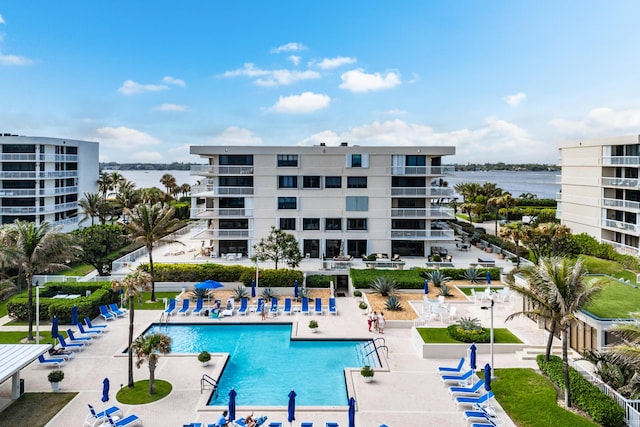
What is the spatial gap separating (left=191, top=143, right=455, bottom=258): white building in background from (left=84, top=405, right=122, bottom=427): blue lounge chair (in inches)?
1004

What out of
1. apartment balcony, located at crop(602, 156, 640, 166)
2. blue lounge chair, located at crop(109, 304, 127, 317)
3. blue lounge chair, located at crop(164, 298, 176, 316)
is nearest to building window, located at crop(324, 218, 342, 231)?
blue lounge chair, located at crop(164, 298, 176, 316)

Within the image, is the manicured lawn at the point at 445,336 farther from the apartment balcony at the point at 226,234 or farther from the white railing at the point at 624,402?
the apartment balcony at the point at 226,234

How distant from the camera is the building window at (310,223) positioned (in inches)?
1599

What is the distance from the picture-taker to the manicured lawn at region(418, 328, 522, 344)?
69.2ft

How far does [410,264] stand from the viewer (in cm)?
3756

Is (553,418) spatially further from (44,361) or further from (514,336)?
(44,361)

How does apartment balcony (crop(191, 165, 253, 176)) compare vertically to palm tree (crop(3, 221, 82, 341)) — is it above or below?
above

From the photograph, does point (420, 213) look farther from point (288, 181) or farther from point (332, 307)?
point (332, 307)

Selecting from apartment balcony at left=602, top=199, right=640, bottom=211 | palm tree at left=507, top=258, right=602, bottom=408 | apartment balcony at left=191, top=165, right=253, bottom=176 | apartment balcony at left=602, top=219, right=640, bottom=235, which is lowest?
palm tree at left=507, top=258, right=602, bottom=408

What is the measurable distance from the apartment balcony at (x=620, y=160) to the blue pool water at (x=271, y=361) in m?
30.6

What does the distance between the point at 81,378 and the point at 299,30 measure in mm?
30786

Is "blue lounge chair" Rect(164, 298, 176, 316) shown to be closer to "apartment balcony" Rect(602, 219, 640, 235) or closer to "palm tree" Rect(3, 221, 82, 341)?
"palm tree" Rect(3, 221, 82, 341)

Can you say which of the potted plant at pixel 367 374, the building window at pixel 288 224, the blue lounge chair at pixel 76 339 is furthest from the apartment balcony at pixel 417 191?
the blue lounge chair at pixel 76 339

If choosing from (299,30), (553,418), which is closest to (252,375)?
(553,418)
